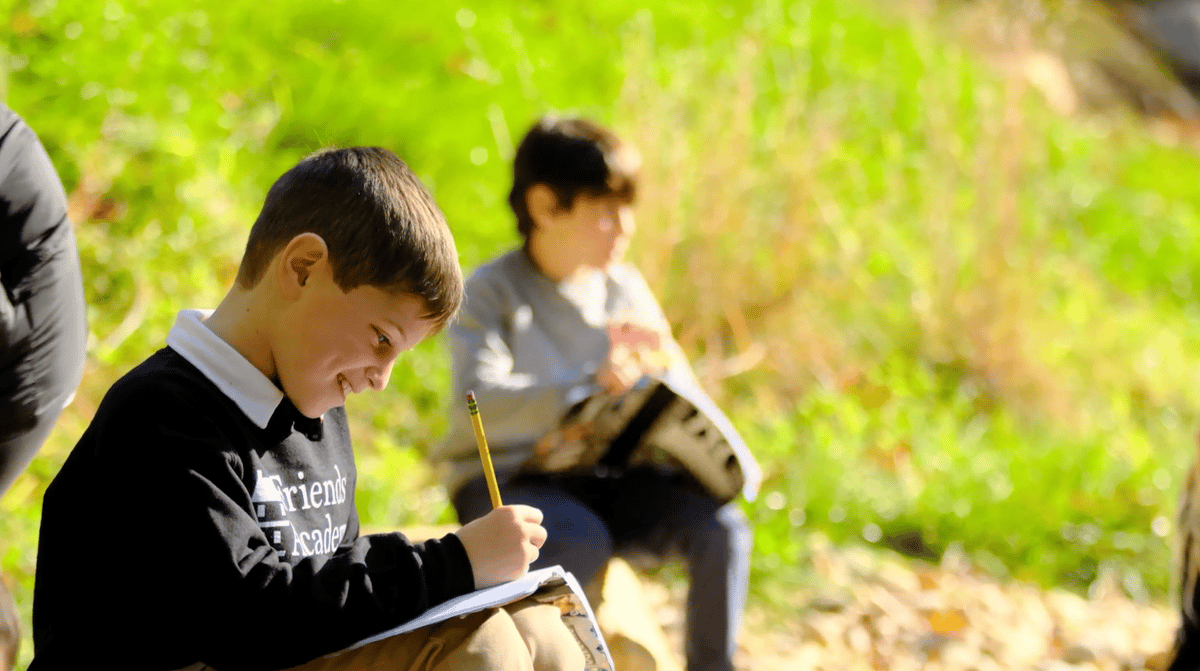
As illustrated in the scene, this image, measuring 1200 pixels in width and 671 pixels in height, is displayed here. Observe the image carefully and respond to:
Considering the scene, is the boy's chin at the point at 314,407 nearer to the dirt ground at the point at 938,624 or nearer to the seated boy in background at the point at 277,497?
the seated boy in background at the point at 277,497

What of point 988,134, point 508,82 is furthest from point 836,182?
point 508,82

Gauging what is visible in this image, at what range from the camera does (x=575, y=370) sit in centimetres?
265

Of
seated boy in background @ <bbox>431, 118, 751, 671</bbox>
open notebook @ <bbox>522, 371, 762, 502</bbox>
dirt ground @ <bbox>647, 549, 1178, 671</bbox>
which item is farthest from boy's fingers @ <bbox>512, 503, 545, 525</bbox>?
dirt ground @ <bbox>647, 549, 1178, 671</bbox>

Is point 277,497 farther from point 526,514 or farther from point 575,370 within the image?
point 575,370

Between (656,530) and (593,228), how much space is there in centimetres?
68

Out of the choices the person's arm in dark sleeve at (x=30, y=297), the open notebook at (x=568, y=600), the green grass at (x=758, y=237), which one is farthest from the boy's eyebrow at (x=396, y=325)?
the green grass at (x=758, y=237)

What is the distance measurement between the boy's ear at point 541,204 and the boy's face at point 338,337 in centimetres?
111

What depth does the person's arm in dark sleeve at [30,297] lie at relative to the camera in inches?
73.5

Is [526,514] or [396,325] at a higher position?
[396,325]

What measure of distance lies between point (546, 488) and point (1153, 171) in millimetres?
7517

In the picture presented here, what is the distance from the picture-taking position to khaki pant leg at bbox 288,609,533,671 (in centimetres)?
153

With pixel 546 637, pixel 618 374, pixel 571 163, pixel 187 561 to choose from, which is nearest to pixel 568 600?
pixel 546 637

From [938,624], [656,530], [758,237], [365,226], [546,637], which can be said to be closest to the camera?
[365,226]

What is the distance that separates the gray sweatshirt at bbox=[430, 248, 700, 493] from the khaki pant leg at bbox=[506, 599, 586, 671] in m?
0.80
